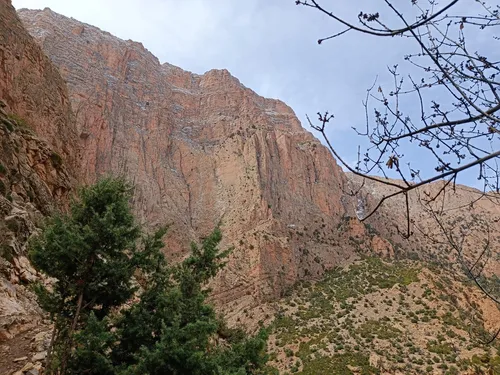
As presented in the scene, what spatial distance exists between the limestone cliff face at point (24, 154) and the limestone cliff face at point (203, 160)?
16.6 meters

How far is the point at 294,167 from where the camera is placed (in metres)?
58.1

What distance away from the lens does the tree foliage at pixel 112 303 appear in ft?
24.3

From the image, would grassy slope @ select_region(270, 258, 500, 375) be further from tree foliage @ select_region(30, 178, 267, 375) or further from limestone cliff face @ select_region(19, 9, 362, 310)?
tree foliage @ select_region(30, 178, 267, 375)

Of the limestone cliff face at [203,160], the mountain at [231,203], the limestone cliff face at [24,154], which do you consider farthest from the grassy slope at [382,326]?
the limestone cliff face at [24,154]

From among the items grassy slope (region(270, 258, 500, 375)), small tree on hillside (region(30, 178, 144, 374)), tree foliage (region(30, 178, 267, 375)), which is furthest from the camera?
grassy slope (region(270, 258, 500, 375))

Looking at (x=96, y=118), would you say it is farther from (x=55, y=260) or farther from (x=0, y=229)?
(x=55, y=260)

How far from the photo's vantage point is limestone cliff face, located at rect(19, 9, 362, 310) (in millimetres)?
43344

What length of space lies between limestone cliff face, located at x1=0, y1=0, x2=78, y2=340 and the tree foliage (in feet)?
6.05

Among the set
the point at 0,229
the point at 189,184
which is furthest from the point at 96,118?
the point at 0,229

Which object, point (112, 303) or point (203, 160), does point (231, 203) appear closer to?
point (203, 160)

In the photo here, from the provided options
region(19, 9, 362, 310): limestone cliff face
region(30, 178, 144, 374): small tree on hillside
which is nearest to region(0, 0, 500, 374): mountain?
region(19, 9, 362, 310): limestone cliff face

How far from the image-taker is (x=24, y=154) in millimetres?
18859

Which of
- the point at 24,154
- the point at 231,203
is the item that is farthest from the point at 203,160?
the point at 24,154

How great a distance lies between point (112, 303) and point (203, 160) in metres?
46.7
